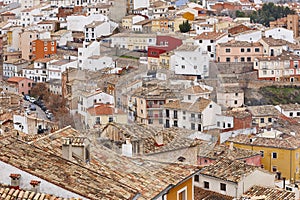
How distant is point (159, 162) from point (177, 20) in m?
33.9

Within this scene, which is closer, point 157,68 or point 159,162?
point 159,162

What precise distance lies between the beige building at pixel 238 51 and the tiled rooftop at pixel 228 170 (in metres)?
19.1

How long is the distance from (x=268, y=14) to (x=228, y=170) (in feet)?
128

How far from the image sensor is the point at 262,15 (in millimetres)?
48812

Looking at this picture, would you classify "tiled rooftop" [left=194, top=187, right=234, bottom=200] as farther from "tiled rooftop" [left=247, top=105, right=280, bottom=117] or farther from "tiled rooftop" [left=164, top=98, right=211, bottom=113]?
"tiled rooftop" [left=247, top=105, right=280, bottom=117]

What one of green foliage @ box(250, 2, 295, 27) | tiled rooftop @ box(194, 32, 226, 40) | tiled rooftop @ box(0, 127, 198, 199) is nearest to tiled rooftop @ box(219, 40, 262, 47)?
tiled rooftop @ box(194, 32, 226, 40)

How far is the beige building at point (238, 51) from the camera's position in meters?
31.4

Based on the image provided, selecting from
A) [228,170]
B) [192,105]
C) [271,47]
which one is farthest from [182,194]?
[271,47]

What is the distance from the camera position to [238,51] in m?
31.8

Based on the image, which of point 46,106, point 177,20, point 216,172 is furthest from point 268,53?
point 216,172

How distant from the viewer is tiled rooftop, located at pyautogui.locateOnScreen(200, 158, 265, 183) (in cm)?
1161

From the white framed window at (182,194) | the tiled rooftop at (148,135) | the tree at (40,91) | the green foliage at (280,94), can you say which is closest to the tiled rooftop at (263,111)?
the green foliage at (280,94)

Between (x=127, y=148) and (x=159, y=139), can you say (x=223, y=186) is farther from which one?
(x=127, y=148)

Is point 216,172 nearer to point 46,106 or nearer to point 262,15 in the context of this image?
point 46,106
